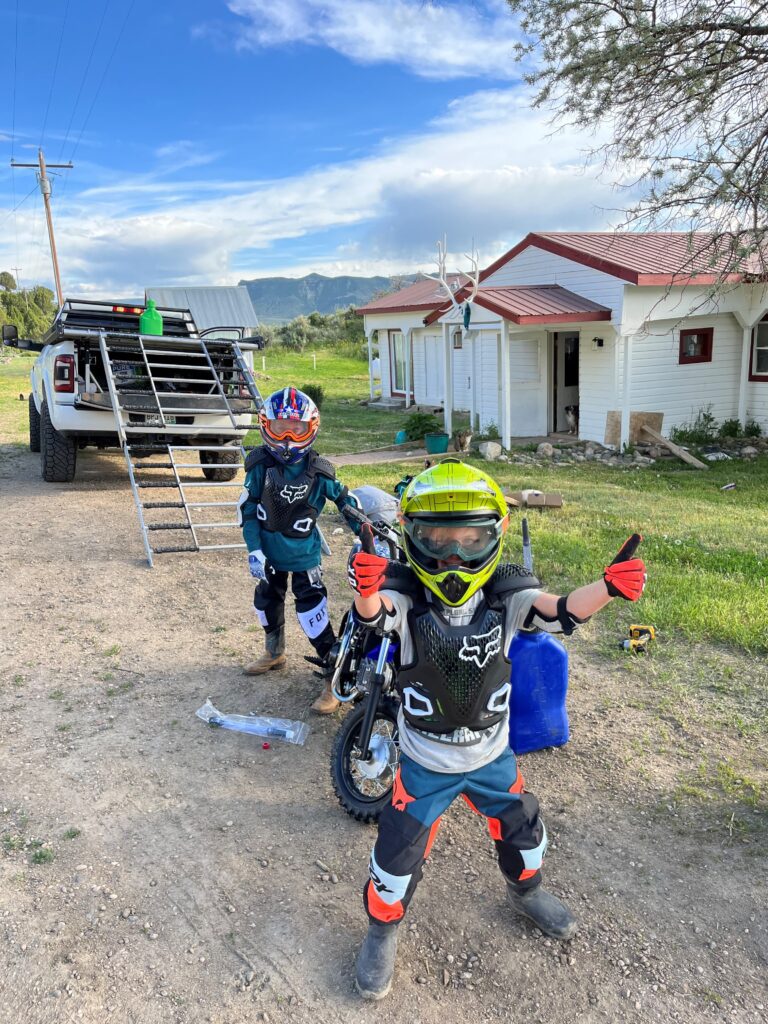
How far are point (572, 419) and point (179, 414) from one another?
9.75m

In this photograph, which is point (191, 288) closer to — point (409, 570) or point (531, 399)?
point (531, 399)

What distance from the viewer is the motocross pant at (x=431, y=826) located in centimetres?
241

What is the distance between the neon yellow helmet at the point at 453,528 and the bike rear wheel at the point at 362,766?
1.04 meters

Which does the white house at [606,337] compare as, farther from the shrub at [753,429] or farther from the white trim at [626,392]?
the shrub at [753,429]

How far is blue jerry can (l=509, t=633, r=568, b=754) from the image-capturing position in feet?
11.7

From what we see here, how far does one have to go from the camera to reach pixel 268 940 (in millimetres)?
2592

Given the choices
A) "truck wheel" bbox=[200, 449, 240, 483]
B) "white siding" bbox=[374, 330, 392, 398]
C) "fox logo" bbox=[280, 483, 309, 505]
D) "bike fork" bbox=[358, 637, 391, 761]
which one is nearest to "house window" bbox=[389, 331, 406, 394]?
"white siding" bbox=[374, 330, 392, 398]

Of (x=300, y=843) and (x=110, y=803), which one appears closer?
(x=300, y=843)

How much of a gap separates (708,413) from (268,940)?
14.5 meters

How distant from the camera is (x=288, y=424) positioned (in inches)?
166

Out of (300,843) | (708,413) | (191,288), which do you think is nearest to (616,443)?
(708,413)

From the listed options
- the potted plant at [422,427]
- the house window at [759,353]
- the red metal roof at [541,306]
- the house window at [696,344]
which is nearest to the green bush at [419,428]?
the potted plant at [422,427]

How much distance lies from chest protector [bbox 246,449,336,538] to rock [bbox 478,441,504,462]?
9051 millimetres

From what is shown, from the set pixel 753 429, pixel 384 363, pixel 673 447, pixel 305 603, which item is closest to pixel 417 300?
pixel 384 363
